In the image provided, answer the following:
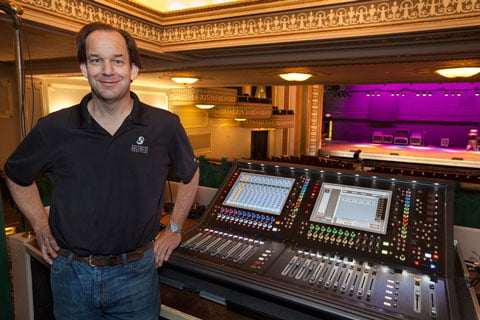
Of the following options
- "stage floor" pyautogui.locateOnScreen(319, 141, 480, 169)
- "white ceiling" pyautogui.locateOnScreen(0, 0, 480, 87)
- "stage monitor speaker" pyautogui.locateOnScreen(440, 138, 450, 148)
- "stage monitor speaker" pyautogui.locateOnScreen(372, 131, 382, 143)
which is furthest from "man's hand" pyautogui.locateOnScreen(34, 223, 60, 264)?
"stage monitor speaker" pyautogui.locateOnScreen(372, 131, 382, 143)

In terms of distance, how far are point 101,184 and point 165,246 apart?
40cm

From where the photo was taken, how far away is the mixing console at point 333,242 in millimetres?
1116

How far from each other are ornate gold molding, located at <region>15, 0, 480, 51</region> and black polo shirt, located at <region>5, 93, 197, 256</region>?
→ 2442 mm

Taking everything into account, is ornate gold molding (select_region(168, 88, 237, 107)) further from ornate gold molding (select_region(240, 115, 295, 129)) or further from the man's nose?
the man's nose

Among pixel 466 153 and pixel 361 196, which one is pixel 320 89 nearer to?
pixel 466 153

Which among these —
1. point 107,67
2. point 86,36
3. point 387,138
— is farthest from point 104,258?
point 387,138

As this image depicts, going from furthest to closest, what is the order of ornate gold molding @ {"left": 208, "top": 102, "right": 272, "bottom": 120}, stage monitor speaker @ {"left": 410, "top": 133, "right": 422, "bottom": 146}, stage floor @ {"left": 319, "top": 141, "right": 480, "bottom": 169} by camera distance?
stage monitor speaker @ {"left": 410, "top": 133, "right": 422, "bottom": 146}
stage floor @ {"left": 319, "top": 141, "right": 480, "bottom": 169}
ornate gold molding @ {"left": 208, "top": 102, "right": 272, "bottom": 120}

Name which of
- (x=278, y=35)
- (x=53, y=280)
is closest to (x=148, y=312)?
(x=53, y=280)

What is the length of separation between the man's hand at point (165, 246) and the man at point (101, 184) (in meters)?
0.06

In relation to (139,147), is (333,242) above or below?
below

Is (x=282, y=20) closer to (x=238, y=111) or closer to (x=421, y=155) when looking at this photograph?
(x=238, y=111)

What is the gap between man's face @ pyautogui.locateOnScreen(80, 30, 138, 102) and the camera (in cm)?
117

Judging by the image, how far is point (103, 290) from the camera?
1219mm

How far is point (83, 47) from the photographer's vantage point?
1.21 m
